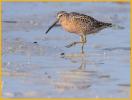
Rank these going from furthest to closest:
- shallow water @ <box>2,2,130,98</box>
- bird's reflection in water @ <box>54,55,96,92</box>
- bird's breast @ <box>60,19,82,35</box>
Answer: bird's breast @ <box>60,19,82,35</box>
bird's reflection in water @ <box>54,55,96,92</box>
shallow water @ <box>2,2,130,98</box>

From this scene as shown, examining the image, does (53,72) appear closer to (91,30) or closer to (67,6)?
(91,30)


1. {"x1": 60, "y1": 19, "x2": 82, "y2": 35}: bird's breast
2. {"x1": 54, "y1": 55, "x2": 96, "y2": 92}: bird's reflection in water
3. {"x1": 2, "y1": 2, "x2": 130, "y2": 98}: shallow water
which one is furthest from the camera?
{"x1": 60, "y1": 19, "x2": 82, "y2": 35}: bird's breast

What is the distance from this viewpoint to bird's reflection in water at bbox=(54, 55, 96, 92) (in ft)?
32.1

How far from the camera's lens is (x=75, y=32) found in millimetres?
13766

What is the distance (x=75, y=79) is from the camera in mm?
10367

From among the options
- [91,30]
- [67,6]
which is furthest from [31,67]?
[67,6]

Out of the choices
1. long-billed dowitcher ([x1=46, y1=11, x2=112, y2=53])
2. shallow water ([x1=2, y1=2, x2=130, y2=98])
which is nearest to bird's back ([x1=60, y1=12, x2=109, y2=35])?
long-billed dowitcher ([x1=46, y1=11, x2=112, y2=53])

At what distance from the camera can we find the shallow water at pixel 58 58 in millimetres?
9648

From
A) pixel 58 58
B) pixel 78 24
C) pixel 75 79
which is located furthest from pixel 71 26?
pixel 75 79

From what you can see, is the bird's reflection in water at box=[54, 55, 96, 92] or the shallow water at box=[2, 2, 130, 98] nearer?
the shallow water at box=[2, 2, 130, 98]

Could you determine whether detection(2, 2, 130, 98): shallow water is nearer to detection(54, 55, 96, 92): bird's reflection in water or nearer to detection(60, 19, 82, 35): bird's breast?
detection(54, 55, 96, 92): bird's reflection in water

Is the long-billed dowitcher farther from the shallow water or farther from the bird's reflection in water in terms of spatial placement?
the bird's reflection in water

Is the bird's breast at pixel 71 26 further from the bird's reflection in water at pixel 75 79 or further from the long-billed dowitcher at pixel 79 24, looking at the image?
the bird's reflection in water at pixel 75 79

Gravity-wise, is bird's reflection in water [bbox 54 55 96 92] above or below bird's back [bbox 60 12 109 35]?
below
